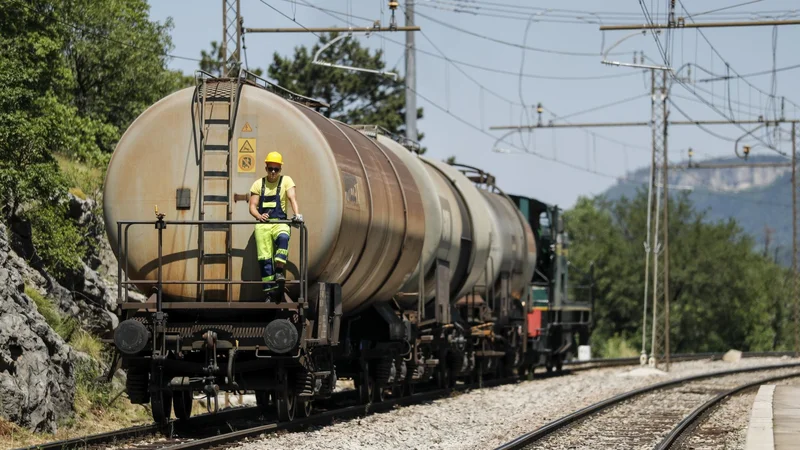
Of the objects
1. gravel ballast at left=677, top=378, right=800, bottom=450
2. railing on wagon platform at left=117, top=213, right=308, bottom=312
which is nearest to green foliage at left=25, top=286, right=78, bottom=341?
railing on wagon platform at left=117, top=213, right=308, bottom=312

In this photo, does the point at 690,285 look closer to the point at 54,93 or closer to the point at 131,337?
the point at 54,93

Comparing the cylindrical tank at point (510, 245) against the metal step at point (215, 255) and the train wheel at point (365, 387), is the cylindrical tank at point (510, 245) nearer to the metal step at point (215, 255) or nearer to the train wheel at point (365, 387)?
the train wheel at point (365, 387)

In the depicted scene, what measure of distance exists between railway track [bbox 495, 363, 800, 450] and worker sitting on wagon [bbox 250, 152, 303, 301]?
3.09 metres

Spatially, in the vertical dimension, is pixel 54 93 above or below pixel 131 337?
above

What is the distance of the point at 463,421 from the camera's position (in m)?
16.7

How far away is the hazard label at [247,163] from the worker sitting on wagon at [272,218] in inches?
16.8

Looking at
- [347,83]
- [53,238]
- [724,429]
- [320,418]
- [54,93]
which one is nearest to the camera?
[320,418]

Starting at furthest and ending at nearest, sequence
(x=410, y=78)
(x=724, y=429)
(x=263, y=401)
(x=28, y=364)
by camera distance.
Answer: (x=410, y=78), (x=263, y=401), (x=724, y=429), (x=28, y=364)

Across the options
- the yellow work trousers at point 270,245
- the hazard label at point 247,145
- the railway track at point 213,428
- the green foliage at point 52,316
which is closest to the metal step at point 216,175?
the hazard label at point 247,145

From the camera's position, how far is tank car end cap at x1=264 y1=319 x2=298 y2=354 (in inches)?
510

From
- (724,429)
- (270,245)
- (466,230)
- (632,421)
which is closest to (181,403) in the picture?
(270,245)

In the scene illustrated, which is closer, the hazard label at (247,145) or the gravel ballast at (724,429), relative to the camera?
the hazard label at (247,145)

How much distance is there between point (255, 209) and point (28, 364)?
10.4ft

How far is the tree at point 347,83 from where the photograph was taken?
55.2m
